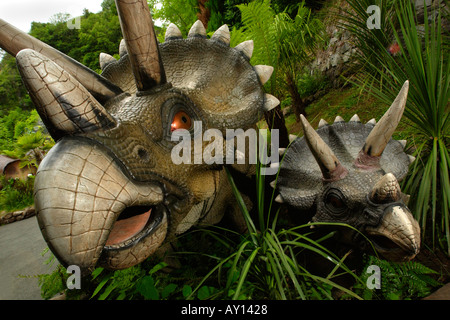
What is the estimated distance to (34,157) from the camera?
9.10m

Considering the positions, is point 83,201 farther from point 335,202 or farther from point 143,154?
point 335,202

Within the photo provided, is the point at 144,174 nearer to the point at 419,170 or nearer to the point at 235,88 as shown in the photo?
the point at 235,88

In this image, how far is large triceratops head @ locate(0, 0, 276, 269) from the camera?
814 mm

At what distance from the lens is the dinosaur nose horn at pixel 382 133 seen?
129 cm

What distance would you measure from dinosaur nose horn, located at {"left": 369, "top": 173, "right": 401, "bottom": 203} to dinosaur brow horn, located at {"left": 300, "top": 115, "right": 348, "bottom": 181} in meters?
0.23

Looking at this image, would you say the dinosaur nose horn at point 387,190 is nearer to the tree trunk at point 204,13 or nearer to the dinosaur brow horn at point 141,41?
the dinosaur brow horn at point 141,41

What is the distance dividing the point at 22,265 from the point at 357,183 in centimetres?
394

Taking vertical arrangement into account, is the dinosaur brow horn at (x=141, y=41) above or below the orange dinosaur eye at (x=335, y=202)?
above

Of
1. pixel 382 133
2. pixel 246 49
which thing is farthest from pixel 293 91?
pixel 382 133

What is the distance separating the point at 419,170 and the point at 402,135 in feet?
1.88

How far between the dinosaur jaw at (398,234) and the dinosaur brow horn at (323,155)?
33cm

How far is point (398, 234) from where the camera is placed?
1.18 meters

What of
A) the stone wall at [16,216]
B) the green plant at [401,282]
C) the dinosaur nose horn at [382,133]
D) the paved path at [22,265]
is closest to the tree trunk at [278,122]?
the dinosaur nose horn at [382,133]
